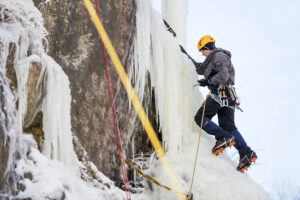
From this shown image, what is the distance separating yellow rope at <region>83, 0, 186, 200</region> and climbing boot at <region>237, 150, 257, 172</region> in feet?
2.82

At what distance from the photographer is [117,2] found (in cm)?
436

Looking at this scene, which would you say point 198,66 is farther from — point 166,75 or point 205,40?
point 166,75

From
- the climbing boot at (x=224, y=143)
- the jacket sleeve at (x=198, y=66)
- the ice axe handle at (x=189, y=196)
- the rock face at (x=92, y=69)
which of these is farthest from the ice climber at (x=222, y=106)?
the rock face at (x=92, y=69)

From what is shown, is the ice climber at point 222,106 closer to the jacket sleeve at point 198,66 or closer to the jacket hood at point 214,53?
the jacket hood at point 214,53

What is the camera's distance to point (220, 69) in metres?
4.41

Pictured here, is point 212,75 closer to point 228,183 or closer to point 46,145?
point 228,183

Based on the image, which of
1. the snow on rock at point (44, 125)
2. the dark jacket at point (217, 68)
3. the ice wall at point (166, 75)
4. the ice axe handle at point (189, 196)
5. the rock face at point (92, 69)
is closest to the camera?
the snow on rock at point (44, 125)

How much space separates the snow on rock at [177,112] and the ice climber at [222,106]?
0.26 m

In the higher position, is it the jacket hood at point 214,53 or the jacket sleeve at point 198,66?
the jacket hood at point 214,53

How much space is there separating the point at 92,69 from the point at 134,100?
73 cm

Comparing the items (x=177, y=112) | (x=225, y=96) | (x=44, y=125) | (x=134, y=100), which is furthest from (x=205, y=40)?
(x=44, y=125)

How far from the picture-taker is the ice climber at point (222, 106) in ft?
14.3

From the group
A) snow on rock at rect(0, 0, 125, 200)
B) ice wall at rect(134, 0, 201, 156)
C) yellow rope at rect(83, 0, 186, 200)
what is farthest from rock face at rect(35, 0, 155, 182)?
snow on rock at rect(0, 0, 125, 200)

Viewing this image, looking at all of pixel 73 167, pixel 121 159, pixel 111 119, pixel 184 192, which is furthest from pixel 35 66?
pixel 184 192
